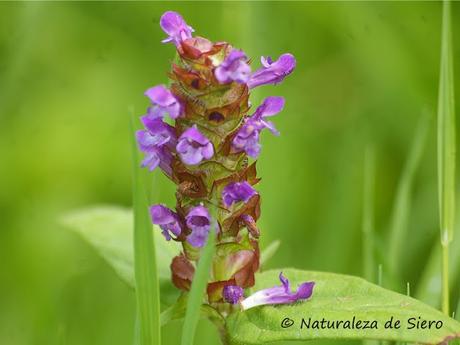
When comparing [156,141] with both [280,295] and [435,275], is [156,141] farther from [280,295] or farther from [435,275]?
[435,275]

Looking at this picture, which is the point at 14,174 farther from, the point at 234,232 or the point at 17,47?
the point at 234,232

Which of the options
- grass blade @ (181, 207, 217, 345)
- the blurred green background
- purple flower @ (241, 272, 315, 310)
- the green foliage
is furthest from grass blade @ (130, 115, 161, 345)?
the blurred green background

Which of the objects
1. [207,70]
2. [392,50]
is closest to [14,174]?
[392,50]

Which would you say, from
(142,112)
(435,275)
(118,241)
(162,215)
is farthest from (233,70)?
(142,112)

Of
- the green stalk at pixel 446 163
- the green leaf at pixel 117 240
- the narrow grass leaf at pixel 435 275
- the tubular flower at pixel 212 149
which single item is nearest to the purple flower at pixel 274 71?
the tubular flower at pixel 212 149

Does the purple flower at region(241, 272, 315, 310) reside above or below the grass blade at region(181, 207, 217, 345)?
above

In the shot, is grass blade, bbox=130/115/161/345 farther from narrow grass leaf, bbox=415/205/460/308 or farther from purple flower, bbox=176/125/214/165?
narrow grass leaf, bbox=415/205/460/308
